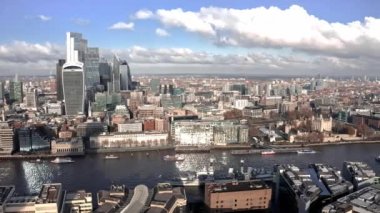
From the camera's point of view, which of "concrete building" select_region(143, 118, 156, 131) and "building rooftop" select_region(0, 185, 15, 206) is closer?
"building rooftop" select_region(0, 185, 15, 206)

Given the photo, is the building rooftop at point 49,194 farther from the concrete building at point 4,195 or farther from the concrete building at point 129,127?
the concrete building at point 129,127

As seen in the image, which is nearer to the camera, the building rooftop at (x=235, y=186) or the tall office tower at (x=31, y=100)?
the building rooftop at (x=235, y=186)

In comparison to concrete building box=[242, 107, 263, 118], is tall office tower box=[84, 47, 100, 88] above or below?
above

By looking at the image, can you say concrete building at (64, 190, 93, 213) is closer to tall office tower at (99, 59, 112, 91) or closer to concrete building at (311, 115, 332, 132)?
concrete building at (311, 115, 332, 132)

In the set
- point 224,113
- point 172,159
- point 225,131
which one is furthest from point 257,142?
point 224,113

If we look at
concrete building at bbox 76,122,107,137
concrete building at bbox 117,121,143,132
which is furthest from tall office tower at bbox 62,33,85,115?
concrete building at bbox 117,121,143,132

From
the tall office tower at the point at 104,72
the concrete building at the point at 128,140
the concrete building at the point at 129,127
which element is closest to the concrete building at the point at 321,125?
the concrete building at the point at 128,140

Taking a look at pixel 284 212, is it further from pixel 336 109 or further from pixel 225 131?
pixel 336 109

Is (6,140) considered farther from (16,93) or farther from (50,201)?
(16,93)
